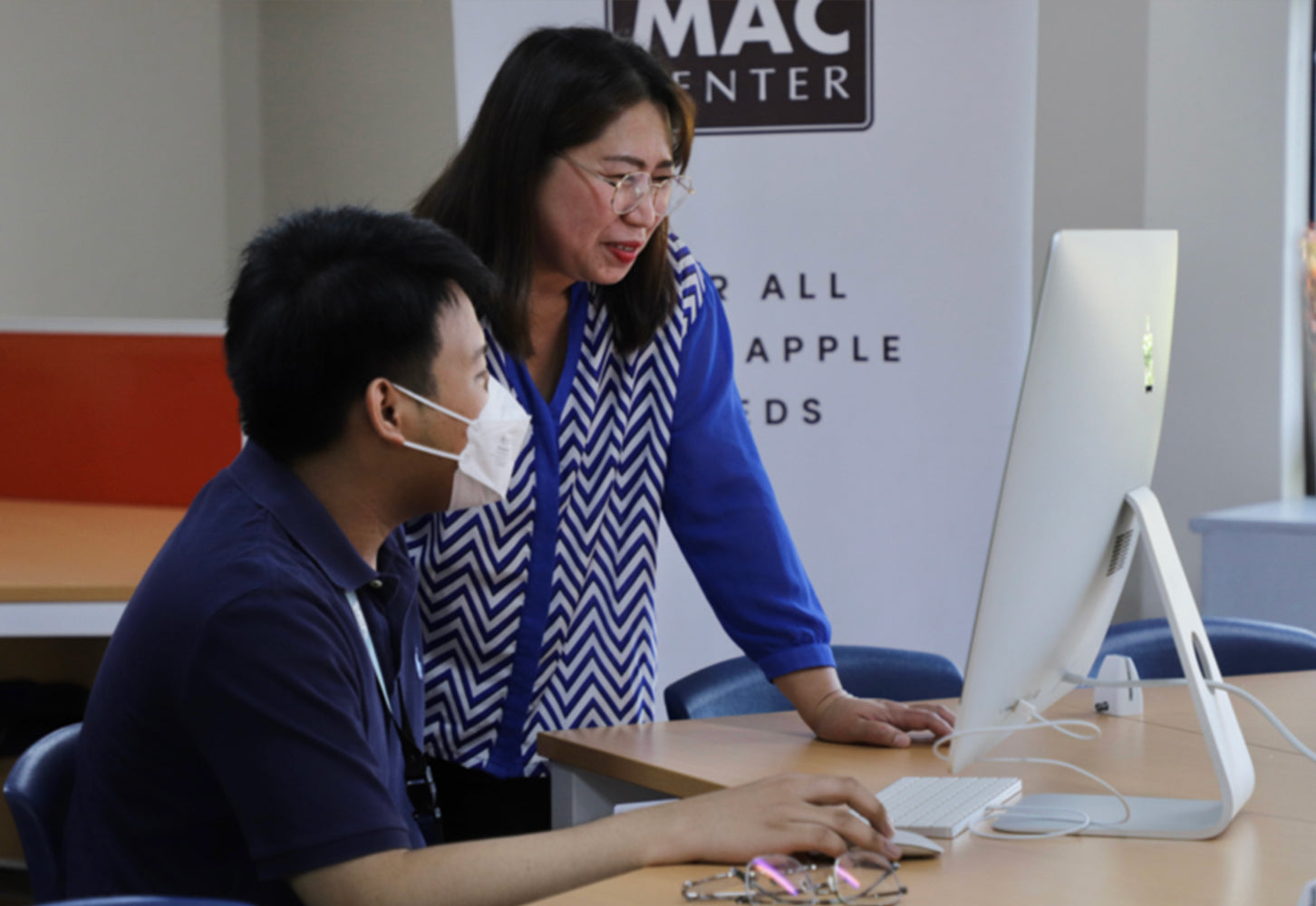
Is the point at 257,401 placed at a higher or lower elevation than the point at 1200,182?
lower

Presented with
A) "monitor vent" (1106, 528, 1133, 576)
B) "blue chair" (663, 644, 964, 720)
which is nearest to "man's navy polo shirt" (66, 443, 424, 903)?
"monitor vent" (1106, 528, 1133, 576)

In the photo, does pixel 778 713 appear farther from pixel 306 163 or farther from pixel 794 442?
pixel 306 163

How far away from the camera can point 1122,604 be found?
12.2 feet

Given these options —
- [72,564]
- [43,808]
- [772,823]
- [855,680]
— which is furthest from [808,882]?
[72,564]

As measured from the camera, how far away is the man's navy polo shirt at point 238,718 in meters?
1.03

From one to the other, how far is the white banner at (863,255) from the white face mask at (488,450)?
1.37 m

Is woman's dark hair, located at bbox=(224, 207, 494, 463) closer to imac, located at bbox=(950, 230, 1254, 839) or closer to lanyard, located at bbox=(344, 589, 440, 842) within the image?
lanyard, located at bbox=(344, 589, 440, 842)

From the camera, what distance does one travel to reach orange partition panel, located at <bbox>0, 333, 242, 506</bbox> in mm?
2812

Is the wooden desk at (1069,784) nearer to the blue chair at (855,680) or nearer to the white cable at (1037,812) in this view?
the white cable at (1037,812)

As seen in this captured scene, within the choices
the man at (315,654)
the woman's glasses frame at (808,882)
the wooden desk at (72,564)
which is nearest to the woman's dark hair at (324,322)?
the man at (315,654)

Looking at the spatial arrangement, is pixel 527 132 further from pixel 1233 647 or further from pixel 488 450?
pixel 1233 647

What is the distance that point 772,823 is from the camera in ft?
3.64

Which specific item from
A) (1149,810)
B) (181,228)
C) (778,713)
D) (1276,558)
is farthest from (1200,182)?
(181,228)

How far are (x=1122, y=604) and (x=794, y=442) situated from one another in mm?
1512
